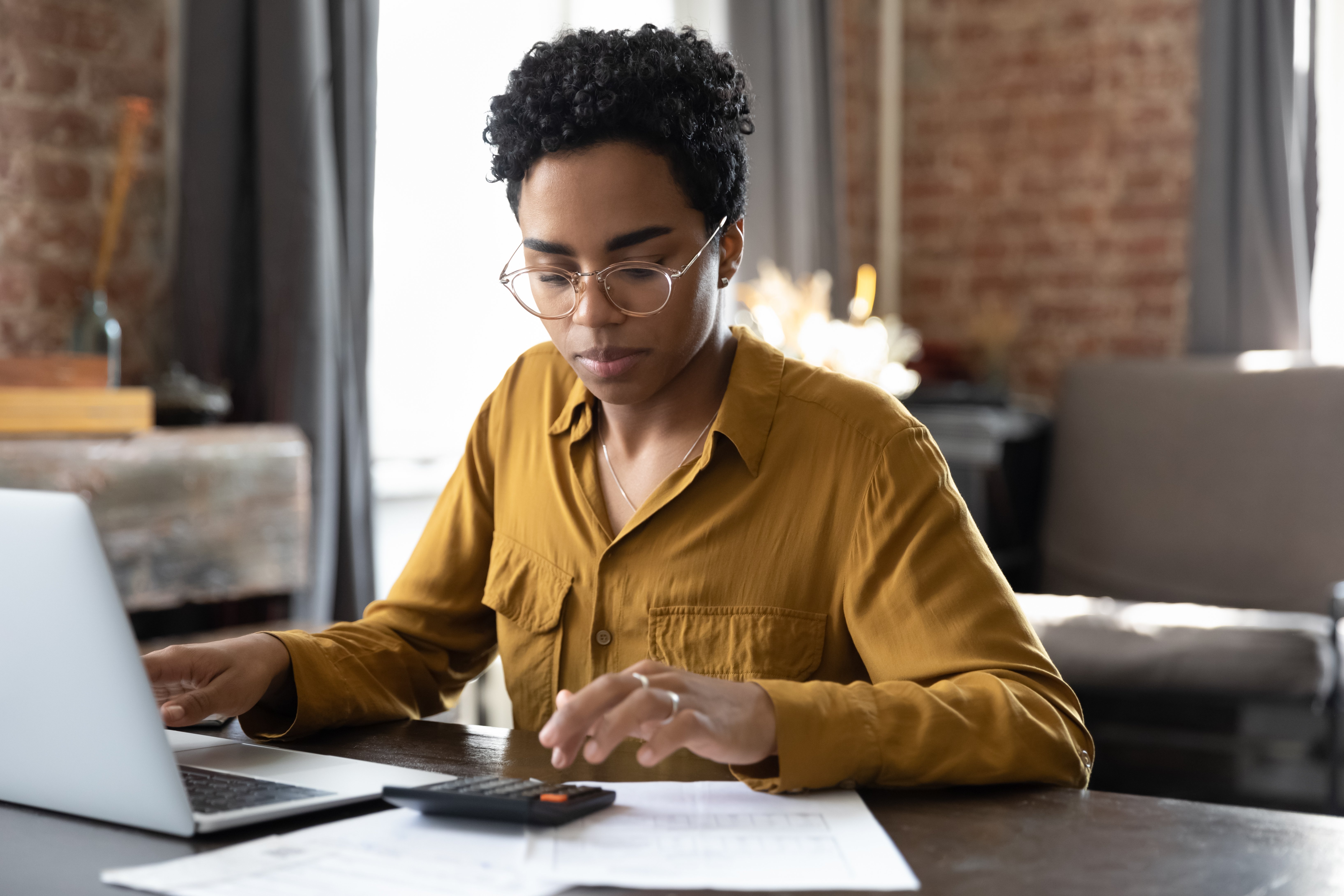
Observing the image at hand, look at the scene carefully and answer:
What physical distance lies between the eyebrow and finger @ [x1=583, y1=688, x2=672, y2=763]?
0.46 metres

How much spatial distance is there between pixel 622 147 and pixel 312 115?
154 centimetres

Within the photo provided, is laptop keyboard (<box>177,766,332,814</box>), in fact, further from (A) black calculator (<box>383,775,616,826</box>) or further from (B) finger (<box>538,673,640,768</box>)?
(B) finger (<box>538,673,640,768</box>)

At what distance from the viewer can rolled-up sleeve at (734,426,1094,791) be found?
0.95 m

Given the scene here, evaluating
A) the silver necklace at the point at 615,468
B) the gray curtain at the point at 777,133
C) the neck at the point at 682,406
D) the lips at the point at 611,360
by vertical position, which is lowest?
the silver necklace at the point at 615,468

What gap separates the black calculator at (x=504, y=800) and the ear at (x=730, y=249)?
1.96 feet

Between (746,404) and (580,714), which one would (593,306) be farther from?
→ (580,714)

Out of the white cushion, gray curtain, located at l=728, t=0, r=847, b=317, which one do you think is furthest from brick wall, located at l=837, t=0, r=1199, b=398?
the white cushion

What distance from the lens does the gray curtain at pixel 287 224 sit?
251cm

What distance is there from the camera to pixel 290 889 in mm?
740

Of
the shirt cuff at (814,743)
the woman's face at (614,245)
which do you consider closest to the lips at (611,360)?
the woman's face at (614,245)

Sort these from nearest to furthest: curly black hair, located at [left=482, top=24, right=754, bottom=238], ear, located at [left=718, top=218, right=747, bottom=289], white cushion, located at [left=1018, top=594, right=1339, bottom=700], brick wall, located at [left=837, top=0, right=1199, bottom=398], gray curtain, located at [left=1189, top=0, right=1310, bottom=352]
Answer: curly black hair, located at [left=482, top=24, right=754, bottom=238] → ear, located at [left=718, top=218, right=747, bottom=289] → white cushion, located at [left=1018, top=594, right=1339, bottom=700] → gray curtain, located at [left=1189, top=0, right=1310, bottom=352] → brick wall, located at [left=837, top=0, right=1199, bottom=398]

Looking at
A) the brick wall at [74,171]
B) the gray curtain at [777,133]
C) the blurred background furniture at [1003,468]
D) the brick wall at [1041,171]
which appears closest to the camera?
the brick wall at [74,171]

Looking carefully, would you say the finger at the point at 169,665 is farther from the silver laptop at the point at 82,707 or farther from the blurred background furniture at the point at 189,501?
the blurred background furniture at the point at 189,501

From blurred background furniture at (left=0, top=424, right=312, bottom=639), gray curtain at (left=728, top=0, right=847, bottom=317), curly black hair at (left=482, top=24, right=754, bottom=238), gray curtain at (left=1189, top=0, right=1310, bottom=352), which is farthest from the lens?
gray curtain at (left=728, top=0, right=847, bottom=317)
